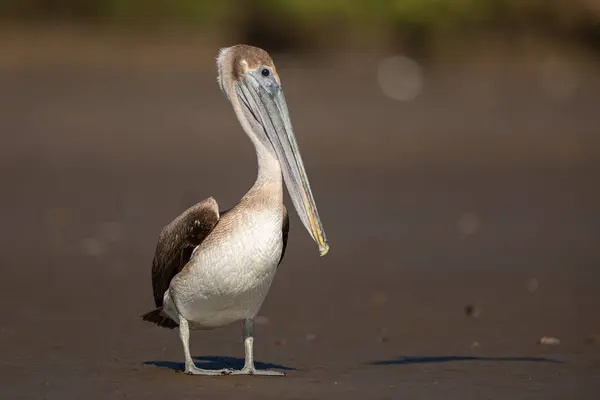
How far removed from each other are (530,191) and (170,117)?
217 inches

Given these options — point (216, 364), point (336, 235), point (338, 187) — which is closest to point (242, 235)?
point (216, 364)

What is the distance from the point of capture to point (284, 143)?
6703mm

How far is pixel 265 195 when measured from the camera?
6.43 meters

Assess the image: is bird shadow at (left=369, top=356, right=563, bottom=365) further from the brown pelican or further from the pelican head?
the pelican head

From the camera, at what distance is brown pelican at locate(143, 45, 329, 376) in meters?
6.34

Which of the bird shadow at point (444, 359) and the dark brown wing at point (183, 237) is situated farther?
the bird shadow at point (444, 359)

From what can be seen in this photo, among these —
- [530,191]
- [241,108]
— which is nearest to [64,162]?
[530,191]

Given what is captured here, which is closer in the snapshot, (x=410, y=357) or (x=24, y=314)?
(x=410, y=357)

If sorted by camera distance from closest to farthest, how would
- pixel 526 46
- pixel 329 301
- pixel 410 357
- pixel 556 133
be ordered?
pixel 410 357
pixel 329 301
pixel 556 133
pixel 526 46

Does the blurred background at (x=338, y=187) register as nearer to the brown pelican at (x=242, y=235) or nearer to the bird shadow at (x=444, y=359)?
the bird shadow at (x=444, y=359)

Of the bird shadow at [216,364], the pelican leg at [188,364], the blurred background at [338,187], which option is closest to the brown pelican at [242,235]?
the pelican leg at [188,364]

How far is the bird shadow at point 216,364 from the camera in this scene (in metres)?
7.05

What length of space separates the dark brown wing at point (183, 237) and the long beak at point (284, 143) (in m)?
0.39

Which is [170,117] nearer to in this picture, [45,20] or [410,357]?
[45,20]
